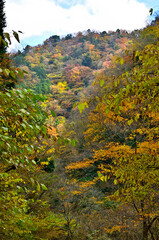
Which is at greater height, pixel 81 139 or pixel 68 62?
pixel 68 62

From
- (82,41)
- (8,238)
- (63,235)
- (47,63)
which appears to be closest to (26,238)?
(8,238)

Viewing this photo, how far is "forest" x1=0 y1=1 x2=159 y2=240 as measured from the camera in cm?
216

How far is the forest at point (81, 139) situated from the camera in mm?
2160

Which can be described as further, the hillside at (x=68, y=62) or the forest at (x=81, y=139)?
the hillside at (x=68, y=62)

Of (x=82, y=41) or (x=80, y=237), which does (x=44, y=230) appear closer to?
(x=80, y=237)

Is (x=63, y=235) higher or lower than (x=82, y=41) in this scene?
lower

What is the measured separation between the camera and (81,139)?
20.9 meters

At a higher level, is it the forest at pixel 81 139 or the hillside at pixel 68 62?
the hillside at pixel 68 62

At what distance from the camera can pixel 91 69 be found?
41.6 meters

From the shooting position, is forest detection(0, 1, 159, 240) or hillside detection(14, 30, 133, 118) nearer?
forest detection(0, 1, 159, 240)

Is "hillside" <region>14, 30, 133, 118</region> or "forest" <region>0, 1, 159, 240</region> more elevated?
"hillside" <region>14, 30, 133, 118</region>

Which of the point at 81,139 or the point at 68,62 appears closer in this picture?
the point at 81,139

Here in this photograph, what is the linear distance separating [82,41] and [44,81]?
22828mm

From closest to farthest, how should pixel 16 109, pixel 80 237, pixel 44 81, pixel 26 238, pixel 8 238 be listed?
pixel 16 109, pixel 8 238, pixel 26 238, pixel 80 237, pixel 44 81
